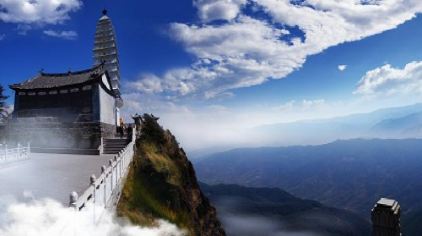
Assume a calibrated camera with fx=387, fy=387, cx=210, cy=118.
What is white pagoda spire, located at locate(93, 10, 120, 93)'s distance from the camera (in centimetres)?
7031

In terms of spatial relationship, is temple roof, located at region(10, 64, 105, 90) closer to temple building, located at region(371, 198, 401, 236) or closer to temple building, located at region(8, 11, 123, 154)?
temple building, located at region(8, 11, 123, 154)

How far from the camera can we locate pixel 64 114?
43281 millimetres

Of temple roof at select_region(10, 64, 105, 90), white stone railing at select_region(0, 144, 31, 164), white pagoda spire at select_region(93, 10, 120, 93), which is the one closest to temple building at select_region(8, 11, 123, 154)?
temple roof at select_region(10, 64, 105, 90)

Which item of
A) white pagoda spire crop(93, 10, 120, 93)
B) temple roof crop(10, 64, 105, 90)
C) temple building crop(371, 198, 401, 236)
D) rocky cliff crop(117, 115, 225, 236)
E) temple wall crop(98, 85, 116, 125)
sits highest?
white pagoda spire crop(93, 10, 120, 93)

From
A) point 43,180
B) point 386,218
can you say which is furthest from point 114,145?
point 386,218

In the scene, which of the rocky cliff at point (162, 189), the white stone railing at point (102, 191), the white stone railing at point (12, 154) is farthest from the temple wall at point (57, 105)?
the white stone railing at point (102, 191)

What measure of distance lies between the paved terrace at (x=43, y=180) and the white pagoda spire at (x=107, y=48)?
43.7 m

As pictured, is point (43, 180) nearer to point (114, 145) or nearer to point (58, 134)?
point (114, 145)

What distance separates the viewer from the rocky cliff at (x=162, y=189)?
2700 cm

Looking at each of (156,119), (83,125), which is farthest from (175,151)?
(83,125)

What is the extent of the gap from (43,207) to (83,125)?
2878 cm

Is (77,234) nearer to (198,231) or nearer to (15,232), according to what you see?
(15,232)

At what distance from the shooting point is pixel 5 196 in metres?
15.8

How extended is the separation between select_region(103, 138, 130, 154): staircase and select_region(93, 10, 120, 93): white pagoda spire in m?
29.8
